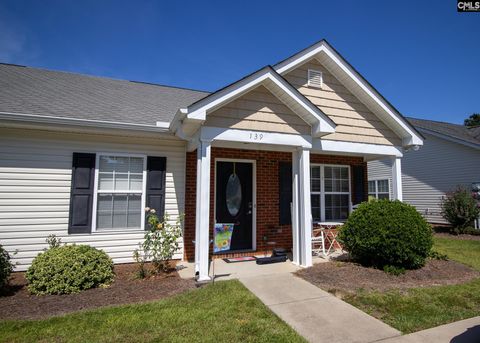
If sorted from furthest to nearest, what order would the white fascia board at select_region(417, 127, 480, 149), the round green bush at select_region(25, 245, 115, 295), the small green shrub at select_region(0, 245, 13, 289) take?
the white fascia board at select_region(417, 127, 480, 149) < the round green bush at select_region(25, 245, 115, 295) < the small green shrub at select_region(0, 245, 13, 289)

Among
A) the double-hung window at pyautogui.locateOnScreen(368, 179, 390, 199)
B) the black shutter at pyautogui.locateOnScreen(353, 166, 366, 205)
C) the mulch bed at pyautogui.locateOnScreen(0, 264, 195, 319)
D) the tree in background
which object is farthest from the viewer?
the tree in background

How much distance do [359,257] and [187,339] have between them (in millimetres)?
4668

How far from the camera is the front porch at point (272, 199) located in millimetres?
5254

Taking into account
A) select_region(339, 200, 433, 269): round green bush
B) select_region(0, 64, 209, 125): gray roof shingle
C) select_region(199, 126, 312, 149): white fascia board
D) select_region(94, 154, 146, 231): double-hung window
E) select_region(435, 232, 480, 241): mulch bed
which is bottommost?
select_region(435, 232, 480, 241): mulch bed

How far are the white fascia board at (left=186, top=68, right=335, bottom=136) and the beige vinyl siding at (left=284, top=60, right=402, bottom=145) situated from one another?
1.03m

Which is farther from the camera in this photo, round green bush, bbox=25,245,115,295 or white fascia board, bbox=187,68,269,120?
white fascia board, bbox=187,68,269,120

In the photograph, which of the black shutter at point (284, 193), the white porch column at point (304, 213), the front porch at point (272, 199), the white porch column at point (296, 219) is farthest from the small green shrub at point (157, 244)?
the black shutter at point (284, 193)

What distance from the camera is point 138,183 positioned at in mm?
6434

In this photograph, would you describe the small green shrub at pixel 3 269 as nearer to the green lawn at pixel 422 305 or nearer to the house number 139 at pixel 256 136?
the house number 139 at pixel 256 136

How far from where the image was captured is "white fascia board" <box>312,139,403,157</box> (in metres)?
6.62

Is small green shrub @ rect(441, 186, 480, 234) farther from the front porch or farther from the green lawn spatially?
the green lawn

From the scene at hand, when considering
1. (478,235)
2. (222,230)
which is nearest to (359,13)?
(222,230)

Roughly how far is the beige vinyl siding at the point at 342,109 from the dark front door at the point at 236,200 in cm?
248

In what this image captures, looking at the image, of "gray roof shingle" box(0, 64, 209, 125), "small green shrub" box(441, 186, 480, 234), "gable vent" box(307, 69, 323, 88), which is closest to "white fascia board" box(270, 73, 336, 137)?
"gable vent" box(307, 69, 323, 88)
